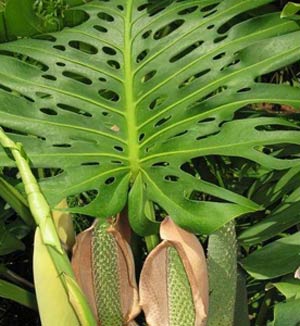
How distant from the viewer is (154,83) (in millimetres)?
1019

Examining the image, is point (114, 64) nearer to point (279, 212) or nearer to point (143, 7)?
point (143, 7)

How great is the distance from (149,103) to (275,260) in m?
0.26

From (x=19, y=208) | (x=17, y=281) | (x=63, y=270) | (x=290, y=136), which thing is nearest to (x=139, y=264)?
(x=17, y=281)

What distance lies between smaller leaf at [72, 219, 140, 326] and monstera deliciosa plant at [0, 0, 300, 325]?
0.15 ft

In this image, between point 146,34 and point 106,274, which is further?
point 146,34

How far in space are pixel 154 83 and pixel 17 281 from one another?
348mm

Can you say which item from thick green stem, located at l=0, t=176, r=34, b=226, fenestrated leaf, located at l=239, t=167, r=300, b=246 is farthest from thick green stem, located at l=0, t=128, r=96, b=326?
fenestrated leaf, located at l=239, t=167, r=300, b=246

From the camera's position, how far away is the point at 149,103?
1009 millimetres

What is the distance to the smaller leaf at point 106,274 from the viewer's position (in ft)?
2.79

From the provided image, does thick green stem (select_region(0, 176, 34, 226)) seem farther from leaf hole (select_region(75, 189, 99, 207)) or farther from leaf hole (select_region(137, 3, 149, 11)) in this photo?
leaf hole (select_region(137, 3, 149, 11))

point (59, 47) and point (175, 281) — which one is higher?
point (59, 47)

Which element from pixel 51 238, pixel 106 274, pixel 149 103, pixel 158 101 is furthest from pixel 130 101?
pixel 51 238

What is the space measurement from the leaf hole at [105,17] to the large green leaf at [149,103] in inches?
0.6

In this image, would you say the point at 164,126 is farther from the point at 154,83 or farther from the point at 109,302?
the point at 109,302
